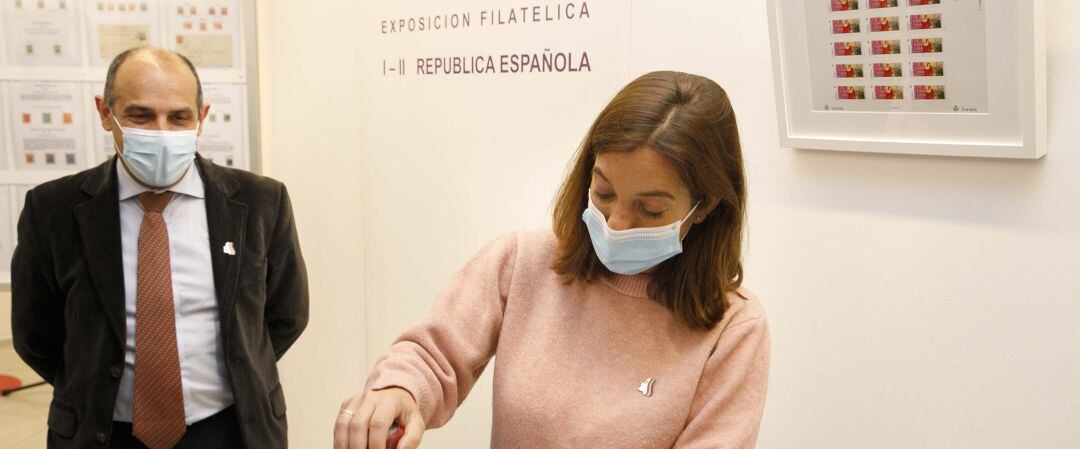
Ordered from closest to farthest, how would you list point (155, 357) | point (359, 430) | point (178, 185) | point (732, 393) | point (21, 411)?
point (359, 430) < point (732, 393) < point (155, 357) < point (178, 185) < point (21, 411)

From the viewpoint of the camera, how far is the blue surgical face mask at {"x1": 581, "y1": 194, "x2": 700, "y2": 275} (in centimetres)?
145

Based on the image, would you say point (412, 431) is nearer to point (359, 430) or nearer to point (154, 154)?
point (359, 430)

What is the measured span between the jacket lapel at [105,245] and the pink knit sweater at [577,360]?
94 cm

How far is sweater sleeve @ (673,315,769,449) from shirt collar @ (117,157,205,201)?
1413 millimetres

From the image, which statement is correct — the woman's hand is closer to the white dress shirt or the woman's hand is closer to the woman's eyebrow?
the woman's eyebrow

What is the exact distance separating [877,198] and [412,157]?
62.2 inches

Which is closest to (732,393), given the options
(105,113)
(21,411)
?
(105,113)

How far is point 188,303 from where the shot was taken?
216 cm

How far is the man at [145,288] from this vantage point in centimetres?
207

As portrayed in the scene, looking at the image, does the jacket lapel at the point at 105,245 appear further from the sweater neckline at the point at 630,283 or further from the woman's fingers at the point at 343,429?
the sweater neckline at the point at 630,283

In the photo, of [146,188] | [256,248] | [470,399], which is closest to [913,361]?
[470,399]

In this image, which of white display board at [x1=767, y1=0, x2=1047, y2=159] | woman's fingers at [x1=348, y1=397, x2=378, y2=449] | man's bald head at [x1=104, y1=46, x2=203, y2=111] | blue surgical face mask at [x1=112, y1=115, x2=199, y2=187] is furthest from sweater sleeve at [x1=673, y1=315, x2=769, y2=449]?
man's bald head at [x1=104, y1=46, x2=203, y2=111]

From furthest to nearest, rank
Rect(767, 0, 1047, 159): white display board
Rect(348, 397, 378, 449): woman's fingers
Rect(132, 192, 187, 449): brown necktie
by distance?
1. Rect(132, 192, 187, 449): brown necktie
2. Rect(767, 0, 1047, 159): white display board
3. Rect(348, 397, 378, 449): woman's fingers

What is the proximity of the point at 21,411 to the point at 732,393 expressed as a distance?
4327 millimetres
